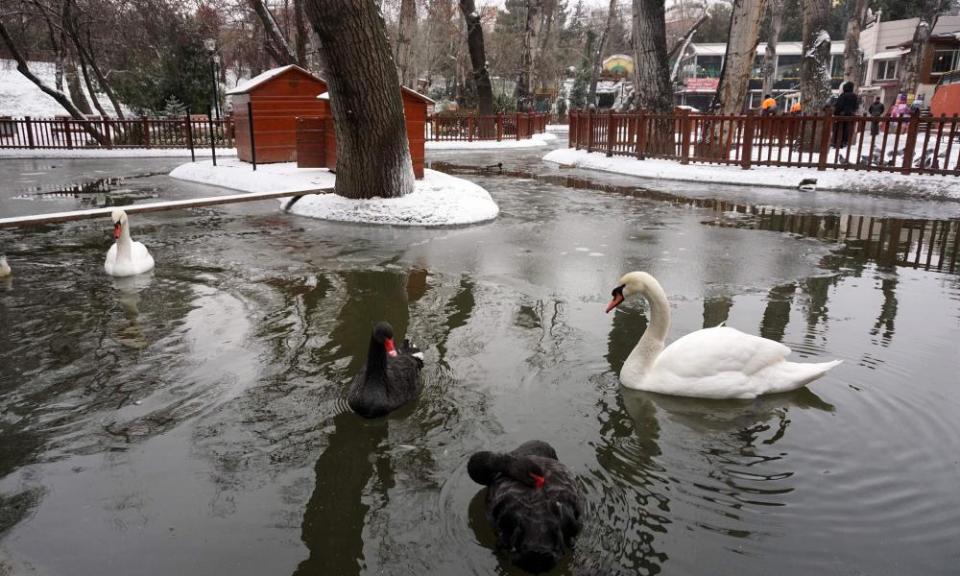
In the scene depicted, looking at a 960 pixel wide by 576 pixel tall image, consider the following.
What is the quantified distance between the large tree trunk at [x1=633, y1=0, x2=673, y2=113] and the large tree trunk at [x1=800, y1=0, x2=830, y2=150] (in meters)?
4.33

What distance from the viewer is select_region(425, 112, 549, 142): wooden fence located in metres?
32.2

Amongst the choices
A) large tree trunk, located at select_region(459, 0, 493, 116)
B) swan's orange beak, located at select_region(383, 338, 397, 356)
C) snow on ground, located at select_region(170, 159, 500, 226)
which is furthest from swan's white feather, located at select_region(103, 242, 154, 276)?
large tree trunk, located at select_region(459, 0, 493, 116)

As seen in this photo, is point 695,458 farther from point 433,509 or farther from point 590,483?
point 433,509

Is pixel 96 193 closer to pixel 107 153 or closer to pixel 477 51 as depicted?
pixel 107 153

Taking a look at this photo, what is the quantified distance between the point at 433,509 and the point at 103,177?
1865 cm

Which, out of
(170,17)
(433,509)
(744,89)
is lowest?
(433,509)

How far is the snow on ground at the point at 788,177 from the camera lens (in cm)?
1373

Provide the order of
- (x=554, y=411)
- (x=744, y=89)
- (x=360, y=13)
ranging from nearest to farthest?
1. (x=554, y=411)
2. (x=360, y=13)
3. (x=744, y=89)

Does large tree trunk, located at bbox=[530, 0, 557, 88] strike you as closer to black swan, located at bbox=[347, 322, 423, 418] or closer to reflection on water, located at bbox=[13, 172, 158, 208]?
reflection on water, located at bbox=[13, 172, 158, 208]

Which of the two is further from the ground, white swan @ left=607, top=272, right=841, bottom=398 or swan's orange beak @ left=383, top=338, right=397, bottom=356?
swan's orange beak @ left=383, top=338, right=397, bottom=356

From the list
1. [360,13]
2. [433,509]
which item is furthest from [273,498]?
[360,13]

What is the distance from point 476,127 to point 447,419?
30.9 meters

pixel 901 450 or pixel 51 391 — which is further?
pixel 51 391

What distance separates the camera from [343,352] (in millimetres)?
5199
